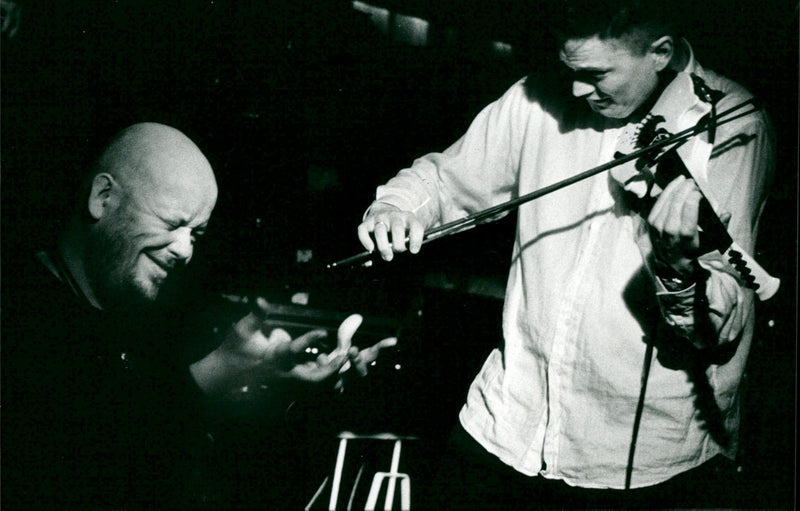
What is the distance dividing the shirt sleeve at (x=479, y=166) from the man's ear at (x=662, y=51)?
35 cm

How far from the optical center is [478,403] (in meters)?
1.86

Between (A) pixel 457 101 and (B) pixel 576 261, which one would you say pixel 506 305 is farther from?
(A) pixel 457 101

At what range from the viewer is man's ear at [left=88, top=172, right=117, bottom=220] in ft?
5.57

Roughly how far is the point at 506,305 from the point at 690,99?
71 cm

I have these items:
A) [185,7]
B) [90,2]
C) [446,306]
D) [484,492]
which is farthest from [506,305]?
[90,2]

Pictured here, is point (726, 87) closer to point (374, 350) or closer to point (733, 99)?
point (733, 99)

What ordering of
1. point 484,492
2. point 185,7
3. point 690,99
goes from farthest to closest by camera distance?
point 484,492
point 185,7
point 690,99

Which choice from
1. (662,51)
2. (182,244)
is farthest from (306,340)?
(662,51)

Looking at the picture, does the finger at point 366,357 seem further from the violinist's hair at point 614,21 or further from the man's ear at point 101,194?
the violinist's hair at point 614,21

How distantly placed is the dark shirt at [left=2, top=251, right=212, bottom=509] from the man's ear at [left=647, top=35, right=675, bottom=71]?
147 centimetres

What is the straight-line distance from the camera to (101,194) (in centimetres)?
171

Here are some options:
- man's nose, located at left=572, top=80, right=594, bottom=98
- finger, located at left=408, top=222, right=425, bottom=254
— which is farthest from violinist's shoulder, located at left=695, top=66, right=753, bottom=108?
finger, located at left=408, top=222, right=425, bottom=254

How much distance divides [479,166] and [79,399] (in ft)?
4.08

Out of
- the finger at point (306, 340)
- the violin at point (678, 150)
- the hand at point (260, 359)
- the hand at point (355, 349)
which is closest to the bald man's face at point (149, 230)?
the hand at point (260, 359)
